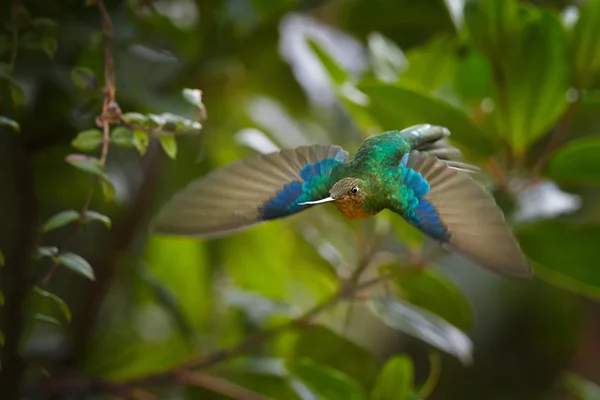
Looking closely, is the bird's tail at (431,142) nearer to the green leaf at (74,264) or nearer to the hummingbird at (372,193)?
the hummingbird at (372,193)

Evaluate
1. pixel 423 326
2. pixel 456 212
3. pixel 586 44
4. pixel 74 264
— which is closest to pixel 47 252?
pixel 74 264

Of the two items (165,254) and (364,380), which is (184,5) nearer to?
(165,254)

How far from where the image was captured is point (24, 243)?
69 centimetres

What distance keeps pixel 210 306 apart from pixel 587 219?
0.62 metres

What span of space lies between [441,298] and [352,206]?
39cm

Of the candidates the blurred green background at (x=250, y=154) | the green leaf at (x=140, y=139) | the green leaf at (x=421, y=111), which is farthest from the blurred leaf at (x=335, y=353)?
the green leaf at (x=140, y=139)

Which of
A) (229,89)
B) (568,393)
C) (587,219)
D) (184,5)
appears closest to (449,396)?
(568,393)

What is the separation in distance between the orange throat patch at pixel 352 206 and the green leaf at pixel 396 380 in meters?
0.26

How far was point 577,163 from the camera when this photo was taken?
0.67 meters

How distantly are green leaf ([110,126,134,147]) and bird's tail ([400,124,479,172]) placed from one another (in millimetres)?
189

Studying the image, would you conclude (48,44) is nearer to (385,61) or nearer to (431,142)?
(431,142)

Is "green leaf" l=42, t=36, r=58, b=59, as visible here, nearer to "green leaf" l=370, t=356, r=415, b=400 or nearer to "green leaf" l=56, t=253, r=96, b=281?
"green leaf" l=56, t=253, r=96, b=281

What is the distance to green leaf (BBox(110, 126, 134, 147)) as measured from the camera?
1.64 ft

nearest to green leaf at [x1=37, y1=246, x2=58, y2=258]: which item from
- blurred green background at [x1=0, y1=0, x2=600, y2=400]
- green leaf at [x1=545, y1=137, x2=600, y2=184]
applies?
blurred green background at [x1=0, y1=0, x2=600, y2=400]
